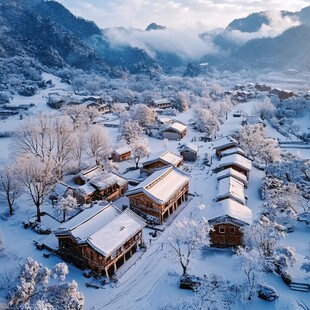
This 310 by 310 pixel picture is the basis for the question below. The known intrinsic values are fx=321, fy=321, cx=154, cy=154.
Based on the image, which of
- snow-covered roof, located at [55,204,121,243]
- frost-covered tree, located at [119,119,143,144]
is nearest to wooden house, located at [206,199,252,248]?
snow-covered roof, located at [55,204,121,243]

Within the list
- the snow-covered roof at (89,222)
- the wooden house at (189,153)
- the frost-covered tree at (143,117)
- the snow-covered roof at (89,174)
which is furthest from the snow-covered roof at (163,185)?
the frost-covered tree at (143,117)

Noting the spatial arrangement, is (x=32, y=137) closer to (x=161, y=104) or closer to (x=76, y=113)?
(x=76, y=113)

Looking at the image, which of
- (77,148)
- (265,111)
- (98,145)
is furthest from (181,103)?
(77,148)

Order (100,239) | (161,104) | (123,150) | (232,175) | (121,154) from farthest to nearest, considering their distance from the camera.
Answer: (161,104), (123,150), (121,154), (232,175), (100,239)

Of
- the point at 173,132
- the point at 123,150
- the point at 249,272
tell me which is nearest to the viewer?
the point at 249,272

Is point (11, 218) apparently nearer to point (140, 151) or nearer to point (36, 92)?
point (140, 151)

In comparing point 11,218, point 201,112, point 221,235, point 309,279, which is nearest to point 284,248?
point 309,279
